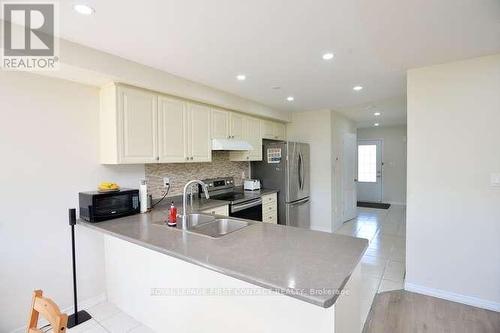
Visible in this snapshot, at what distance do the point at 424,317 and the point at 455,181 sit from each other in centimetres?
132

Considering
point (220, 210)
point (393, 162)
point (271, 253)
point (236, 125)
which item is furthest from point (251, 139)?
point (393, 162)

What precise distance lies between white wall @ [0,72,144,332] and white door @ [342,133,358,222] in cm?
459

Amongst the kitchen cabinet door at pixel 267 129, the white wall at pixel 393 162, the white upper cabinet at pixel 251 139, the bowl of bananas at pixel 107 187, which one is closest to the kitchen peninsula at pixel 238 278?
the bowl of bananas at pixel 107 187

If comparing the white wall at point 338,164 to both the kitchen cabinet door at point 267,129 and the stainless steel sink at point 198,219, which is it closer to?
the kitchen cabinet door at point 267,129

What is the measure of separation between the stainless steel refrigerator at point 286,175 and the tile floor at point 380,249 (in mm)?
1179

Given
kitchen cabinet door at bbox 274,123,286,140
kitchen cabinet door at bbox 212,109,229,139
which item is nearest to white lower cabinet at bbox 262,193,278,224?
kitchen cabinet door at bbox 212,109,229,139

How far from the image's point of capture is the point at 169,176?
3242mm

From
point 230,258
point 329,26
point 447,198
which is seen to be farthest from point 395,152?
point 230,258

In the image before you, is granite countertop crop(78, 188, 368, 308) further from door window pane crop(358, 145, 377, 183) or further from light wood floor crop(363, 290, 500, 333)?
door window pane crop(358, 145, 377, 183)

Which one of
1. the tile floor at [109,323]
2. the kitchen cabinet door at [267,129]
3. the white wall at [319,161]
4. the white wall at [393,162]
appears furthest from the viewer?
the white wall at [393,162]

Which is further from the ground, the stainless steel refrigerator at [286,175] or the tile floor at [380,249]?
the stainless steel refrigerator at [286,175]

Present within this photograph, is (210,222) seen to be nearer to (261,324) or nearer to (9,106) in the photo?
(261,324)

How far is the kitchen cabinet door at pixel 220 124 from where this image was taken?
3.44 meters

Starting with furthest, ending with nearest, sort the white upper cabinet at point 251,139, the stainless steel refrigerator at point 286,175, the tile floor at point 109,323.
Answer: the stainless steel refrigerator at point 286,175
the white upper cabinet at point 251,139
the tile floor at point 109,323
